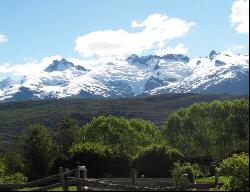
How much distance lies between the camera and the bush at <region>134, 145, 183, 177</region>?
7131 cm

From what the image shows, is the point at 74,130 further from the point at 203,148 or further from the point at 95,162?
the point at 95,162

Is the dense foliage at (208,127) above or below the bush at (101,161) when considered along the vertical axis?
above

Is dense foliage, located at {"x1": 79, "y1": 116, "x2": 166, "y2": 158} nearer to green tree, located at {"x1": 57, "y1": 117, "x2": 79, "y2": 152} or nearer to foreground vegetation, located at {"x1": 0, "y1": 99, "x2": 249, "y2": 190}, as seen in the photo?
foreground vegetation, located at {"x1": 0, "y1": 99, "x2": 249, "y2": 190}

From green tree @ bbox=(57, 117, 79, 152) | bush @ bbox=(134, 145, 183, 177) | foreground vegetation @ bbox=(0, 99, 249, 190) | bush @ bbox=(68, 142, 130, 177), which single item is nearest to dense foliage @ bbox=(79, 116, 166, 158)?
foreground vegetation @ bbox=(0, 99, 249, 190)

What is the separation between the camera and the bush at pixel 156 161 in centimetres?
7131

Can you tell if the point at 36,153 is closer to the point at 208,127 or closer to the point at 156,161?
the point at 156,161

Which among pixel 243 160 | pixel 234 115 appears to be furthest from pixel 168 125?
pixel 243 160

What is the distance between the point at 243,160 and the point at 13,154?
90594 mm

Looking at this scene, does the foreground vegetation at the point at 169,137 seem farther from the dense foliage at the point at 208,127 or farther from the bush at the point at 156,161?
the bush at the point at 156,161

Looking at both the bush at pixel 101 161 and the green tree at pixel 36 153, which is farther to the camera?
the green tree at pixel 36 153

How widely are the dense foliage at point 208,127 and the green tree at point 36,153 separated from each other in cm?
2639

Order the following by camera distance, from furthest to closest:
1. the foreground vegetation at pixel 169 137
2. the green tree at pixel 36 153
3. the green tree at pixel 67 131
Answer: the green tree at pixel 67 131 → the green tree at pixel 36 153 → the foreground vegetation at pixel 169 137

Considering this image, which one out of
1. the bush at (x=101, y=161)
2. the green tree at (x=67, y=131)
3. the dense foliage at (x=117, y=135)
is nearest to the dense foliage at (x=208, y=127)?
the dense foliage at (x=117, y=135)

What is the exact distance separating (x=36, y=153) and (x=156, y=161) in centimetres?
3371
